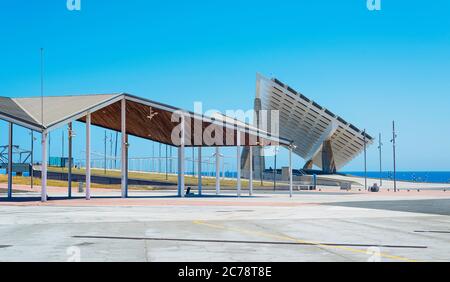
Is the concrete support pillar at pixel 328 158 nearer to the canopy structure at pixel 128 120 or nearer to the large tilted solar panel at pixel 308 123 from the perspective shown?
the large tilted solar panel at pixel 308 123

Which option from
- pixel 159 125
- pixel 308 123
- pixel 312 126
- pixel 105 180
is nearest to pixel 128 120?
pixel 159 125

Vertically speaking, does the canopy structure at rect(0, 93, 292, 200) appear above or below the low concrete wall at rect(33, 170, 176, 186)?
above

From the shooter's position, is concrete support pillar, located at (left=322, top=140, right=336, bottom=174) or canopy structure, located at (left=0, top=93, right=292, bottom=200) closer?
canopy structure, located at (left=0, top=93, right=292, bottom=200)

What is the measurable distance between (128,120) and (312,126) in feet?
139

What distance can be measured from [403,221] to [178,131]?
86.6ft

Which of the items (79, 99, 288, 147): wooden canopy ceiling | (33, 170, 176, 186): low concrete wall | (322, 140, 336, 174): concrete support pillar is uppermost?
(79, 99, 288, 147): wooden canopy ceiling

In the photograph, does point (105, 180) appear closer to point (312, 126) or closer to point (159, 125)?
point (312, 126)

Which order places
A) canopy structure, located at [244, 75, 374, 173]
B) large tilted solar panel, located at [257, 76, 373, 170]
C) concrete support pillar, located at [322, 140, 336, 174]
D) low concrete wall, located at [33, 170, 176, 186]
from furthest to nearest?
concrete support pillar, located at [322, 140, 336, 174] < low concrete wall, located at [33, 170, 176, 186] < canopy structure, located at [244, 75, 374, 173] < large tilted solar panel, located at [257, 76, 373, 170]

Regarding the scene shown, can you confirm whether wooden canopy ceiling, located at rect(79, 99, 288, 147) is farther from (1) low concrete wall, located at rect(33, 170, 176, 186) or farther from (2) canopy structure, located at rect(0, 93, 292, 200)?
(1) low concrete wall, located at rect(33, 170, 176, 186)

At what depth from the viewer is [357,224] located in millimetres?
18547

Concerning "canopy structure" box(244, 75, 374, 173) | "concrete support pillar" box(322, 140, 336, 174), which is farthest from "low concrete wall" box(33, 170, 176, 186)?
"concrete support pillar" box(322, 140, 336, 174)

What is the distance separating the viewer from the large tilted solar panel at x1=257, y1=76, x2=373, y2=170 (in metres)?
69.4
